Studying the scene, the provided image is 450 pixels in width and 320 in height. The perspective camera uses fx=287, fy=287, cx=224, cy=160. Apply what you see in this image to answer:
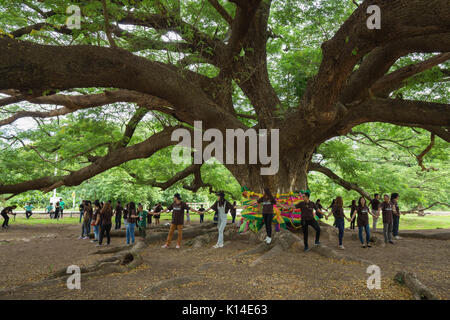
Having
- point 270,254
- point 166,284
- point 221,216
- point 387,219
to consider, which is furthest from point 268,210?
point 166,284

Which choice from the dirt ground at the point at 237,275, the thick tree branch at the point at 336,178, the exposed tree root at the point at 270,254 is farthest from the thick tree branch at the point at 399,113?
the thick tree branch at the point at 336,178

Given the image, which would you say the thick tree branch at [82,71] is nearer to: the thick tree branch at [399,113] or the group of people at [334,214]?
the group of people at [334,214]

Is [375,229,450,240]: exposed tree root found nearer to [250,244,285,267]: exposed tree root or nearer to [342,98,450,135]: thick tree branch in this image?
[342,98,450,135]: thick tree branch

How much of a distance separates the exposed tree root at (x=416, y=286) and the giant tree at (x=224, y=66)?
4342 mm

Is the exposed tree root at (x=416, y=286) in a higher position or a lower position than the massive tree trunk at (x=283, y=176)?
lower

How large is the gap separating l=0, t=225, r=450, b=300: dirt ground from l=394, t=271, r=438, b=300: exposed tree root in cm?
12

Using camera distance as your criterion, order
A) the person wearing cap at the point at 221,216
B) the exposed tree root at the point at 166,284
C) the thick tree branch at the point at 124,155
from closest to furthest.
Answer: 1. the exposed tree root at the point at 166,284
2. the person wearing cap at the point at 221,216
3. the thick tree branch at the point at 124,155

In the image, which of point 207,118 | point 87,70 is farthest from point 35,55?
point 207,118

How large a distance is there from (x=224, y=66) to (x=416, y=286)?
327 inches

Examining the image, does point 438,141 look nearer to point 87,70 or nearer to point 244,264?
point 244,264

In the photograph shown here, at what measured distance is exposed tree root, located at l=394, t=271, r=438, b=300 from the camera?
426 cm

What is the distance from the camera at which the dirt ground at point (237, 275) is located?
468 centimetres

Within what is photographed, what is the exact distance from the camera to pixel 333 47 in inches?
255
